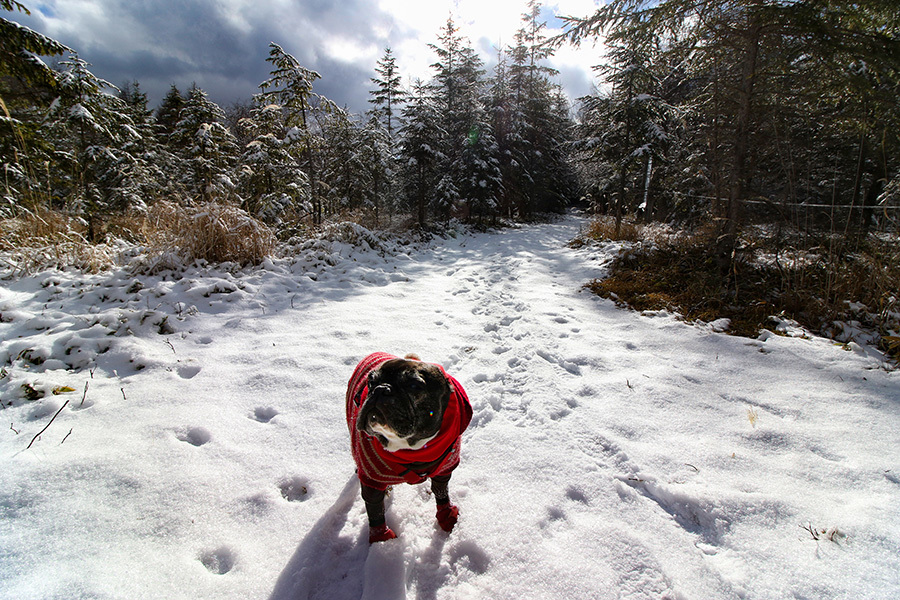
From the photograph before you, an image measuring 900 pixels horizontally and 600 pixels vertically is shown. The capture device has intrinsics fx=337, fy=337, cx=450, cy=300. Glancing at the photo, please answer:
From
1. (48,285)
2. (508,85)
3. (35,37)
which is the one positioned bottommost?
(48,285)

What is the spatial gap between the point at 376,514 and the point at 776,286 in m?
5.48

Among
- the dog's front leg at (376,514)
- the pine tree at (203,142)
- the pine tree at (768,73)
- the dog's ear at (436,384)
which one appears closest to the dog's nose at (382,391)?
the dog's ear at (436,384)

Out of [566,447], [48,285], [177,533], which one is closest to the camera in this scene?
[177,533]

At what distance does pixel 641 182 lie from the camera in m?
16.1

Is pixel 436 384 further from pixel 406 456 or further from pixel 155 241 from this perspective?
pixel 155 241

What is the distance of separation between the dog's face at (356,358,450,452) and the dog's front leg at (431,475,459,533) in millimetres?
370

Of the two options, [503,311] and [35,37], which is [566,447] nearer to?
[503,311]

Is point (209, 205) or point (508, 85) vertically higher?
point (508, 85)

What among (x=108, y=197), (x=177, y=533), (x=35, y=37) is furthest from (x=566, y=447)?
(x=108, y=197)

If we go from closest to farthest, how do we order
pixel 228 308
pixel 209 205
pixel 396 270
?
pixel 228 308 → pixel 209 205 → pixel 396 270

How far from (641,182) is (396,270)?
14.7 metres

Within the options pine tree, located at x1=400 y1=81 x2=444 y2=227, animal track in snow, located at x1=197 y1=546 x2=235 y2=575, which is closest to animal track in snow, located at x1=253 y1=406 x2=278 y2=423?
animal track in snow, located at x1=197 y1=546 x2=235 y2=575

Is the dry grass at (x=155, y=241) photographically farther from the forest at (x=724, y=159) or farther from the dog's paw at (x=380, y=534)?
the dog's paw at (x=380, y=534)

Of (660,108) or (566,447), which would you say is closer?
(566,447)
